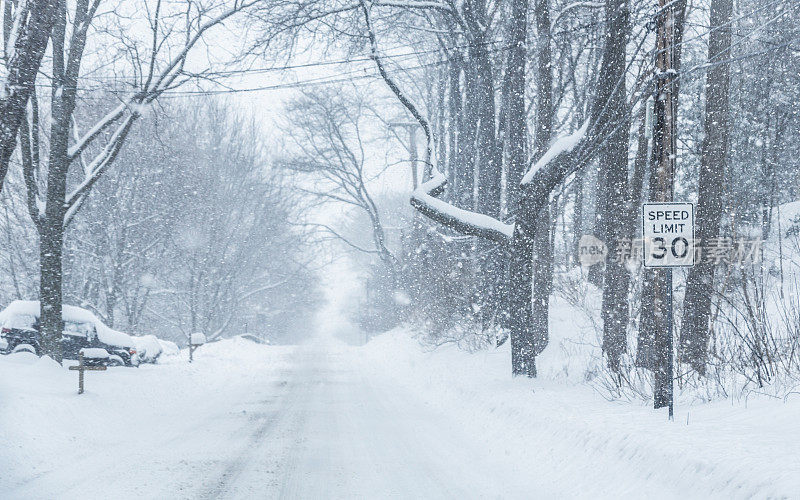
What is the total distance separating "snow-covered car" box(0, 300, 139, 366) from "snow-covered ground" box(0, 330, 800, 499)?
5.38 metres

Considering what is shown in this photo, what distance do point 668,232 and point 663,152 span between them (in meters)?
Result: 1.39

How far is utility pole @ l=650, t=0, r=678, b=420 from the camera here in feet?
31.7

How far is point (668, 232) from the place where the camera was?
351 inches

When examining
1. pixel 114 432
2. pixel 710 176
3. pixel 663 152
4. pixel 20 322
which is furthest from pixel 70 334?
pixel 663 152

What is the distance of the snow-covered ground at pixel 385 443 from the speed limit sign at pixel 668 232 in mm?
1891

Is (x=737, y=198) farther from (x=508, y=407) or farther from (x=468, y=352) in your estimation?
(x=508, y=407)

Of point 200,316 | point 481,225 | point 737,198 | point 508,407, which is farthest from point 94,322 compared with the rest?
point 737,198

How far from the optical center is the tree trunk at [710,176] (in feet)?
42.4

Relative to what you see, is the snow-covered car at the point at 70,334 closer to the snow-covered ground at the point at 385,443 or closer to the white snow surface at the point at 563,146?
the snow-covered ground at the point at 385,443

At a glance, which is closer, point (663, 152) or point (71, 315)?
point (663, 152)

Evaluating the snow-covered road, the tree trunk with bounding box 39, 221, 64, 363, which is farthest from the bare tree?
the snow-covered road

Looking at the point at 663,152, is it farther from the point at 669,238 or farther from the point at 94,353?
the point at 94,353

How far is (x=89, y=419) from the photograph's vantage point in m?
11.5

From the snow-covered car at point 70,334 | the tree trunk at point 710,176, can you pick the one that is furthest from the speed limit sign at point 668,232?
the snow-covered car at point 70,334
